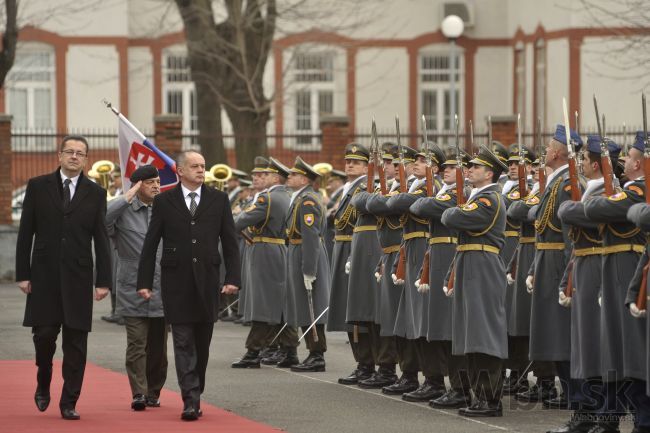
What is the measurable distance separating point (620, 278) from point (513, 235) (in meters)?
4.00

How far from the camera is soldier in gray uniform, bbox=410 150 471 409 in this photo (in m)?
13.0

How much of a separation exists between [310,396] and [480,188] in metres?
2.42

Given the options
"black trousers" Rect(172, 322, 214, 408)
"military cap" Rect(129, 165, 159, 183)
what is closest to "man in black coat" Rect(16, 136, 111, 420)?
"military cap" Rect(129, 165, 159, 183)

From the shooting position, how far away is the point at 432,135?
3622cm

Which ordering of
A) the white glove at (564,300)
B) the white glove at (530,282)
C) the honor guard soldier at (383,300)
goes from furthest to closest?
1. the honor guard soldier at (383,300)
2. the white glove at (530,282)
3. the white glove at (564,300)

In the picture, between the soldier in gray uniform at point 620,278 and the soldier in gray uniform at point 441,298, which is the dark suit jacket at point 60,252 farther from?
the soldier in gray uniform at point 620,278

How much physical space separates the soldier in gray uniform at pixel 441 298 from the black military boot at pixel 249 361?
3.09 metres

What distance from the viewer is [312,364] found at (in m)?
16.0

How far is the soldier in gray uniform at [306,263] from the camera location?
16172mm

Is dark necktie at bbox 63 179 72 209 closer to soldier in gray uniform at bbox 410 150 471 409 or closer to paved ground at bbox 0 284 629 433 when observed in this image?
paved ground at bbox 0 284 629 433

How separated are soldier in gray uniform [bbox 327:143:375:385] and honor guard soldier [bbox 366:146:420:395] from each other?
21.4 inches

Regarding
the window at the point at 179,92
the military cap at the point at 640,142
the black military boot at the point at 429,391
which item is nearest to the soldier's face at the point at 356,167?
the black military boot at the point at 429,391

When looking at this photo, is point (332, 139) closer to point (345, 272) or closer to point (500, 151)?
point (345, 272)

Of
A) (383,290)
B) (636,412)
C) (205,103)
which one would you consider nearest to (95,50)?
(205,103)
